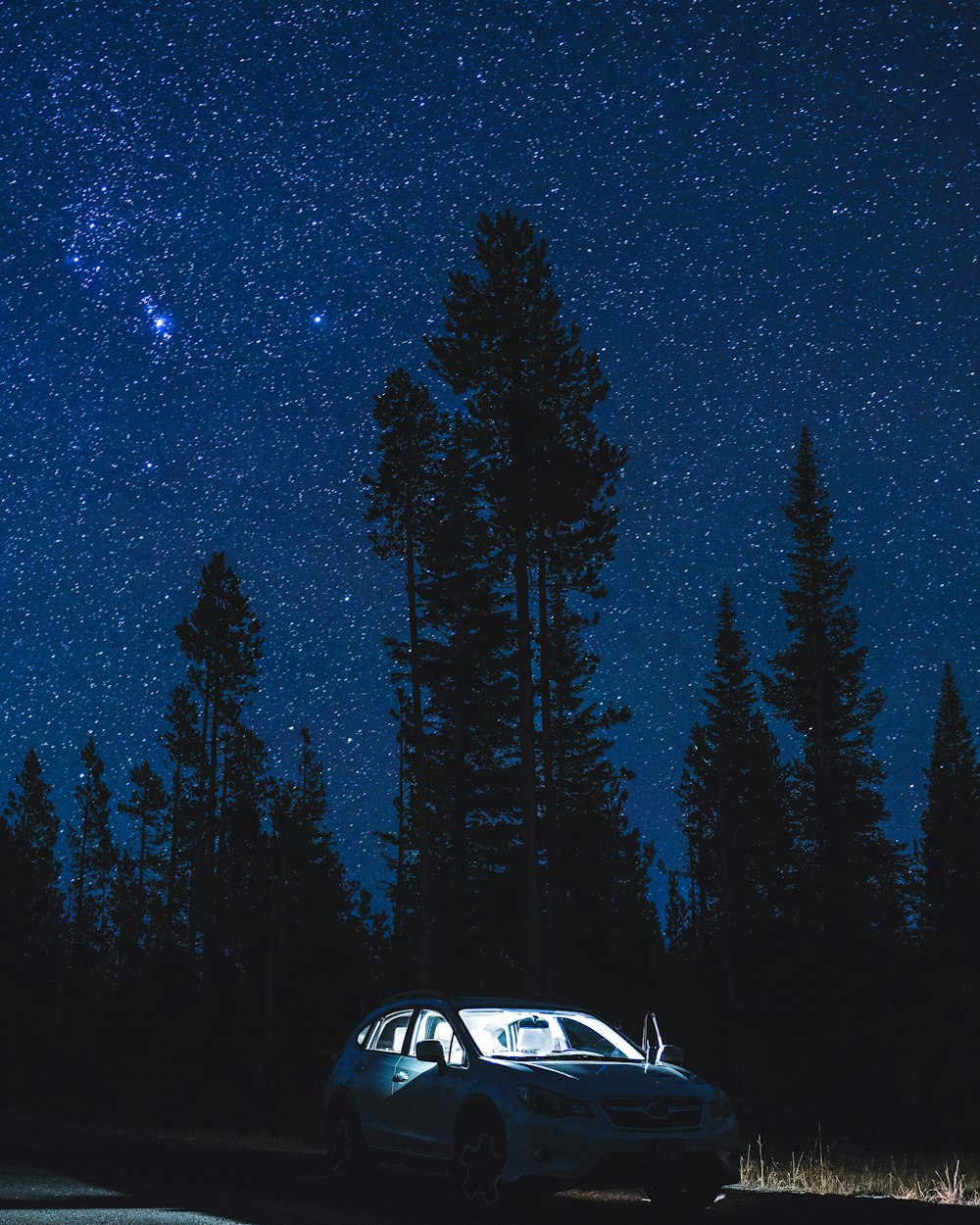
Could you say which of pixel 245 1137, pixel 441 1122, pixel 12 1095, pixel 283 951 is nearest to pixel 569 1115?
pixel 441 1122

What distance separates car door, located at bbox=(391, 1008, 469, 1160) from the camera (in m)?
10.4

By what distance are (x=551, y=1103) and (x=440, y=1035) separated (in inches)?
86.1

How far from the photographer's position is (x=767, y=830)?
54375 mm

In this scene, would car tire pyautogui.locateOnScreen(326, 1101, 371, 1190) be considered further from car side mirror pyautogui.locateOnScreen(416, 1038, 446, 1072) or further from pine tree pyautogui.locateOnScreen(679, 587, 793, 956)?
pine tree pyautogui.locateOnScreen(679, 587, 793, 956)

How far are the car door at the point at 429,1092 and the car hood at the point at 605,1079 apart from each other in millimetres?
493

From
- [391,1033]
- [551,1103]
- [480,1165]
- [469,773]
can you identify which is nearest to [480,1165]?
[480,1165]

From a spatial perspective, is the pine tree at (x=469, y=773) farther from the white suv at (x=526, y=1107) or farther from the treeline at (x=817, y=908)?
the white suv at (x=526, y=1107)

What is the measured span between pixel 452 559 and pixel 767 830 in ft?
76.9

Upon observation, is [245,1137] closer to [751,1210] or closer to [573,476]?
[751,1210]

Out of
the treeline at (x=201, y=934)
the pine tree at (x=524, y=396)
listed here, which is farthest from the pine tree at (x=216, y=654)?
the pine tree at (x=524, y=396)

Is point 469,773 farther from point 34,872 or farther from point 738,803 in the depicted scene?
point 34,872

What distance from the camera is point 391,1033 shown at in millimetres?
12258

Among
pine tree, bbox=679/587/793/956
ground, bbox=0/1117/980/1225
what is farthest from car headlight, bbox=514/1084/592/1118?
pine tree, bbox=679/587/793/956

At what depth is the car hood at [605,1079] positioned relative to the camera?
9547 mm
